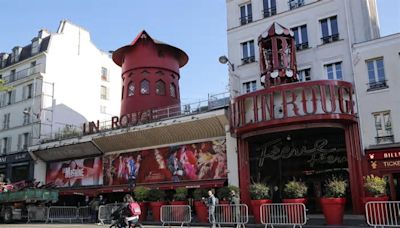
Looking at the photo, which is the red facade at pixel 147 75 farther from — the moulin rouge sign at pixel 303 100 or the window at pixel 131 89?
the moulin rouge sign at pixel 303 100

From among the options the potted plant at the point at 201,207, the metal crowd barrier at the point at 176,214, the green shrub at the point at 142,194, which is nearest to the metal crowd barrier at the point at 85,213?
the green shrub at the point at 142,194

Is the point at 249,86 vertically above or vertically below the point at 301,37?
below

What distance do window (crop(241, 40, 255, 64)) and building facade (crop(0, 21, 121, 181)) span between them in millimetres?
14024

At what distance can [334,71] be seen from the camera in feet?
66.7

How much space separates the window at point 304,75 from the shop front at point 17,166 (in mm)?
21457

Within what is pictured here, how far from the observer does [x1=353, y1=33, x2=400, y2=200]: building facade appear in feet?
59.0

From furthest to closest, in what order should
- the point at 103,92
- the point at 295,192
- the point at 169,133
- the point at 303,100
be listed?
1. the point at 103,92
2. the point at 169,133
3. the point at 303,100
4. the point at 295,192

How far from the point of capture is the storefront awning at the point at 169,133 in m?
22.3

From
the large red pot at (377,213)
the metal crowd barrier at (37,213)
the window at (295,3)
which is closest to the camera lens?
the large red pot at (377,213)

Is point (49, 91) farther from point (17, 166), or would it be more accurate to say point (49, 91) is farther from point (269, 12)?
point (269, 12)

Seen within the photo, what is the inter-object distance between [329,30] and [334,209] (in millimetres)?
9201

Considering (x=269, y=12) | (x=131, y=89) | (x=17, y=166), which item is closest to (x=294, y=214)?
(x=269, y=12)

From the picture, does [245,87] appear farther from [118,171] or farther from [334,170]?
[118,171]

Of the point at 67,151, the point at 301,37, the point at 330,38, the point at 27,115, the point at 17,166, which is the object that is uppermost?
the point at 301,37
